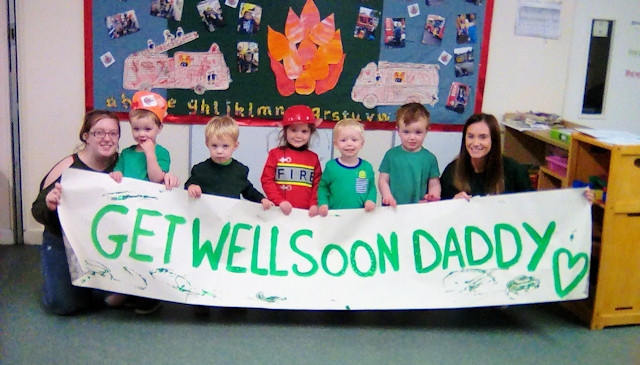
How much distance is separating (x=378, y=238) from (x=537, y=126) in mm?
1430

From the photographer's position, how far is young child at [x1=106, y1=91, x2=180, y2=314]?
286 centimetres

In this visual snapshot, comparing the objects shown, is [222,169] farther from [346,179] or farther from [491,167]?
[491,167]

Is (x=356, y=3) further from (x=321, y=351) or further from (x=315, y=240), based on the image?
(x=321, y=351)

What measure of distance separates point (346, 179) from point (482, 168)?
64 cm

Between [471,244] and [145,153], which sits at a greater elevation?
[145,153]

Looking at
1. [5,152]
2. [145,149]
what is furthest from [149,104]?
[5,152]

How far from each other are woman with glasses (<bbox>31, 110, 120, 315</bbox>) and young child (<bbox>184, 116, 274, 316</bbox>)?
1.29 feet

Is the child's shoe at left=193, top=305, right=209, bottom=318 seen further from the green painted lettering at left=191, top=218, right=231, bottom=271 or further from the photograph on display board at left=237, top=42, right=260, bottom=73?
the photograph on display board at left=237, top=42, right=260, bottom=73

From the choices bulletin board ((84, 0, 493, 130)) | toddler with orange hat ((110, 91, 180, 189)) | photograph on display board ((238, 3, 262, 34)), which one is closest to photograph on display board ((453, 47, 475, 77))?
bulletin board ((84, 0, 493, 130))

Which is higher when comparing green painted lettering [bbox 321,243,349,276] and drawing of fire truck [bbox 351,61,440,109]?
drawing of fire truck [bbox 351,61,440,109]

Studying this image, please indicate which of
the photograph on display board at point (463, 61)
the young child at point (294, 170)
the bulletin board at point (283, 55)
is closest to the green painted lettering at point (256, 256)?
the young child at point (294, 170)

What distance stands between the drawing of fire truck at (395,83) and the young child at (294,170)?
0.88 metres

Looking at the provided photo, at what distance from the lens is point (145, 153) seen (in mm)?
2871

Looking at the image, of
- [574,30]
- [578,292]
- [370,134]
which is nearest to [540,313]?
[578,292]
